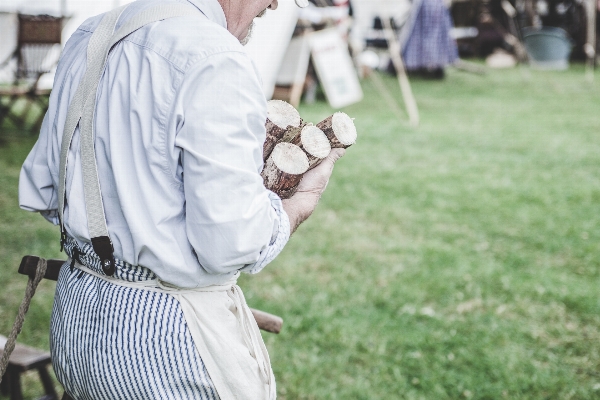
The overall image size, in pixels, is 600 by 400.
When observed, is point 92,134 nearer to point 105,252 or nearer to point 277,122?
→ point 105,252

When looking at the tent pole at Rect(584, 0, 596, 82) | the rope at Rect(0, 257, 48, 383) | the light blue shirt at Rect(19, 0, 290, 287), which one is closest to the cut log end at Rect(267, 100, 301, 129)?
the light blue shirt at Rect(19, 0, 290, 287)

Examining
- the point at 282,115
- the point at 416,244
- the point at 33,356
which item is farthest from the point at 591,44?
the point at 33,356

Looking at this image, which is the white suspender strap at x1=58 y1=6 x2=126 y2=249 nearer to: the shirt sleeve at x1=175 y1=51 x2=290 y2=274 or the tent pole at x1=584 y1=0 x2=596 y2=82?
the shirt sleeve at x1=175 y1=51 x2=290 y2=274

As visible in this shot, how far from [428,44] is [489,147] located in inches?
206

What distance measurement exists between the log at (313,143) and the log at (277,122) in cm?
5

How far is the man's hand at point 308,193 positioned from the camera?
169cm

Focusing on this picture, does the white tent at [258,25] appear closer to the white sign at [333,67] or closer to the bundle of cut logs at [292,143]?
the white sign at [333,67]

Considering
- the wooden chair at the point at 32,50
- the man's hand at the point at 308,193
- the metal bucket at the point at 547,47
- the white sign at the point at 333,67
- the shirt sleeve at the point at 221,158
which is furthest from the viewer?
the metal bucket at the point at 547,47

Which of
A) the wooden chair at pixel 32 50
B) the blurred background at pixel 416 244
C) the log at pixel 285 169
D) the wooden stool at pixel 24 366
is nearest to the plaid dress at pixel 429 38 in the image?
the blurred background at pixel 416 244

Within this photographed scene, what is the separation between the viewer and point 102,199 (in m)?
1.49

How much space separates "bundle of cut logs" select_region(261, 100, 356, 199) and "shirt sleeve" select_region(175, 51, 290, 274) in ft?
1.38

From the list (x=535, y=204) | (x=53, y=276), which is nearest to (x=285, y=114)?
(x=53, y=276)

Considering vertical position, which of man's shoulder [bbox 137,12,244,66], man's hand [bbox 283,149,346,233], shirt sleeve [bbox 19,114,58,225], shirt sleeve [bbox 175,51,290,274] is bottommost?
man's hand [bbox 283,149,346,233]

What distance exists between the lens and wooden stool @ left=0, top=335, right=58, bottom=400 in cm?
260
